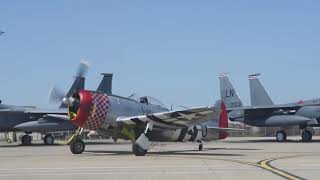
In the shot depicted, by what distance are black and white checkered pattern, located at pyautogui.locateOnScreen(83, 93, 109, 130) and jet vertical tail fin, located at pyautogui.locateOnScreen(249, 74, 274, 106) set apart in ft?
89.6

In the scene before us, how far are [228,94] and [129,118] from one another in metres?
27.5

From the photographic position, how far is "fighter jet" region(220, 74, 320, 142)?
40656 millimetres

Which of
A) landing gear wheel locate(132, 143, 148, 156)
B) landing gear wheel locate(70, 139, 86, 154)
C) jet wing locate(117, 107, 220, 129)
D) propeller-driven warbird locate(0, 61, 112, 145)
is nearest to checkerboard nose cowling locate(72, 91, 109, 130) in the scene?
jet wing locate(117, 107, 220, 129)

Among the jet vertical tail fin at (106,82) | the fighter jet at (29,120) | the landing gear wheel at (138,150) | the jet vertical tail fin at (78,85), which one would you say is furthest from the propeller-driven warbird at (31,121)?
the landing gear wheel at (138,150)

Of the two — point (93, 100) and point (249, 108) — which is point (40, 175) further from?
point (249, 108)

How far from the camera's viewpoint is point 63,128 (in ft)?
124

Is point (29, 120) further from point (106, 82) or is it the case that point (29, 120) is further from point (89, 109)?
point (89, 109)

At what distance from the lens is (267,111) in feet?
141

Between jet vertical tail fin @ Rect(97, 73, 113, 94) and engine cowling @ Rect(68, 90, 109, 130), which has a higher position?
jet vertical tail fin @ Rect(97, 73, 113, 94)

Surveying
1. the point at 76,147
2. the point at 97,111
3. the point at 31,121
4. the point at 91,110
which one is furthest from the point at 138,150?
the point at 31,121

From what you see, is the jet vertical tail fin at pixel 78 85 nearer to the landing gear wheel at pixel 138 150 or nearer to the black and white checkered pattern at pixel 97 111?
the black and white checkered pattern at pixel 97 111

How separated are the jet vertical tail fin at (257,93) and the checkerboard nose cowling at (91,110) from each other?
27328 mm

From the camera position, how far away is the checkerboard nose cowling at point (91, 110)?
66.2 feet

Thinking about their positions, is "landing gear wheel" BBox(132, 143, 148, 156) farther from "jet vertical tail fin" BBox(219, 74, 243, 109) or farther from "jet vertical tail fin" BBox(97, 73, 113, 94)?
"jet vertical tail fin" BBox(219, 74, 243, 109)
